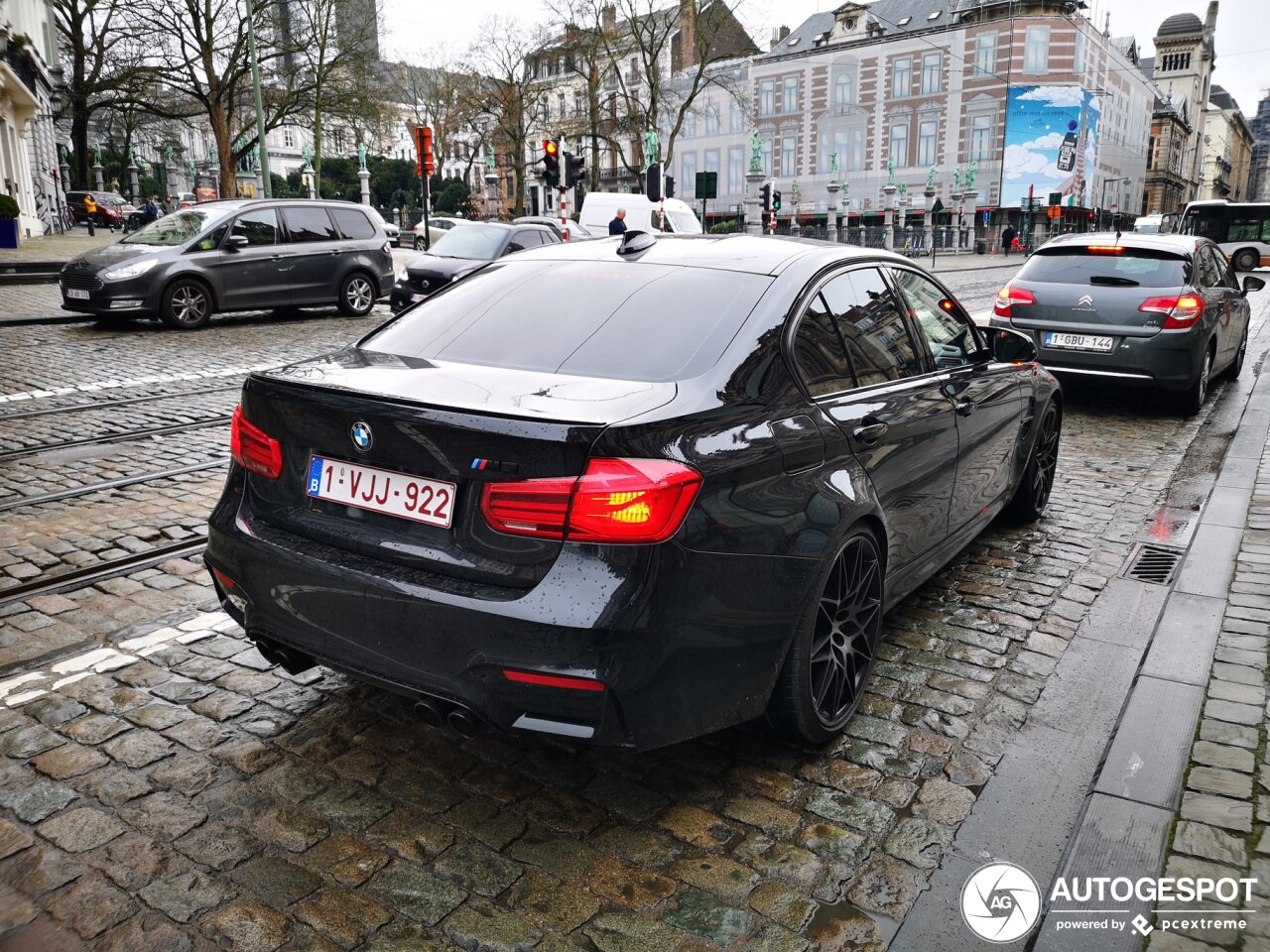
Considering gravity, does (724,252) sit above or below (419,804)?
above

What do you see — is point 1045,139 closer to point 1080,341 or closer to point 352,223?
point 352,223

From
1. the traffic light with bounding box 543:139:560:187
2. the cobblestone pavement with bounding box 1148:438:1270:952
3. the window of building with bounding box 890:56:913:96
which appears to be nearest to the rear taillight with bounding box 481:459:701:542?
the cobblestone pavement with bounding box 1148:438:1270:952

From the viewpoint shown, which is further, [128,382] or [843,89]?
[843,89]

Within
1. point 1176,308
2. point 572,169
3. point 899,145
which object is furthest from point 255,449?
point 899,145

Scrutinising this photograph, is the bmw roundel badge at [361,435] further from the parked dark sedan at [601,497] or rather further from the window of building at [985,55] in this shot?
the window of building at [985,55]

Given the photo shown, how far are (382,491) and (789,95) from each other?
84.2m

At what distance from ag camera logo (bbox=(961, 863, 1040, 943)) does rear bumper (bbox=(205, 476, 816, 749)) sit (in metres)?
0.74

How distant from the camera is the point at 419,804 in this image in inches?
119

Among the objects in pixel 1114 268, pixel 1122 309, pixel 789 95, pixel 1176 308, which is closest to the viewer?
pixel 1176 308

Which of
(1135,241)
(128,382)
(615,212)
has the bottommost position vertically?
(128,382)

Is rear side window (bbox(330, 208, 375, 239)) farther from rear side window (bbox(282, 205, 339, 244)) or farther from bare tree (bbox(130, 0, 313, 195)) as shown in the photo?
bare tree (bbox(130, 0, 313, 195))

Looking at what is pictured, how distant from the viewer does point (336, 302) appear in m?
16.5

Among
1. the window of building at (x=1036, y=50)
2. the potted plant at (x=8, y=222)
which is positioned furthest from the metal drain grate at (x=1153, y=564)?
the window of building at (x=1036, y=50)

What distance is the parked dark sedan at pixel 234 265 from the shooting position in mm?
13789
